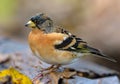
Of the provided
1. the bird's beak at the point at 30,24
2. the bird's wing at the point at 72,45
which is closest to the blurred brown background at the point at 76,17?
the bird's wing at the point at 72,45

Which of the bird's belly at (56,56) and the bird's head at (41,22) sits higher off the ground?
the bird's head at (41,22)

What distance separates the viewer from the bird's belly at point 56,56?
195 inches

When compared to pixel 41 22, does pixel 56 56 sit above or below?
below

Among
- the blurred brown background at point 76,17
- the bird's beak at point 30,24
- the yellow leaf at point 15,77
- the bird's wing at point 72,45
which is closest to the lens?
the yellow leaf at point 15,77

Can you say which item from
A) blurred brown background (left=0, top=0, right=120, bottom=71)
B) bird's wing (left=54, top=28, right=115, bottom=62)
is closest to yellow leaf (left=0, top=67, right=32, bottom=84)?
bird's wing (left=54, top=28, right=115, bottom=62)

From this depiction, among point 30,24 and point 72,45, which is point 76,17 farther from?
point 30,24

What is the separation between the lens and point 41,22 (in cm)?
498

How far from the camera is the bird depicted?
496 cm

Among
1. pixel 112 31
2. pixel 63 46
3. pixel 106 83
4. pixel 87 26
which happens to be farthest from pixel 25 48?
pixel 87 26

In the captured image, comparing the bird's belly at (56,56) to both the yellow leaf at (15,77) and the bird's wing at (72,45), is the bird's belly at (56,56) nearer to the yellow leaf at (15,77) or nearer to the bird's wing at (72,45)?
the bird's wing at (72,45)

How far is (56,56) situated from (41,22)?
309 mm

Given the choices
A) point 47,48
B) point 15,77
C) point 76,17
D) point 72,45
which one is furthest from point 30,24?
point 76,17

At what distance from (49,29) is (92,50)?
45cm

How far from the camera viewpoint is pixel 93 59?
277 inches
